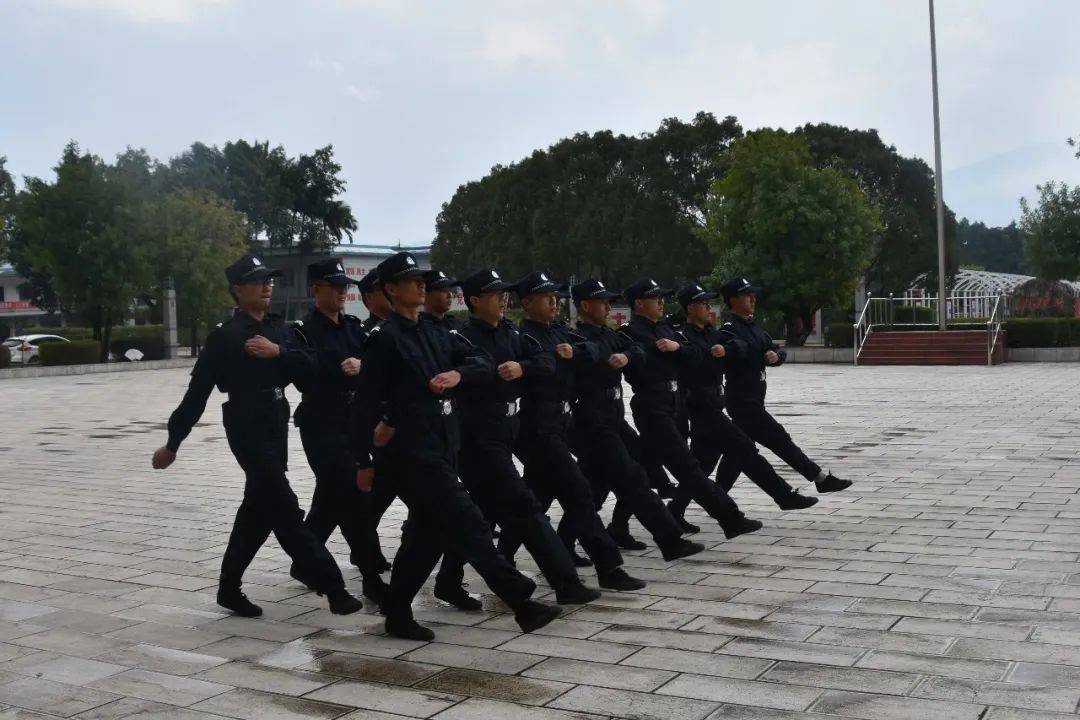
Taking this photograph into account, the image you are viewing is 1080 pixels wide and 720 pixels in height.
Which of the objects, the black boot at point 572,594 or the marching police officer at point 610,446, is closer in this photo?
the black boot at point 572,594

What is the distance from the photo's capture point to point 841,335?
34.3 metres

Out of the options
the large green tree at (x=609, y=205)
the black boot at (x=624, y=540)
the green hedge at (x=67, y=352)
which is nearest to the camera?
the black boot at (x=624, y=540)

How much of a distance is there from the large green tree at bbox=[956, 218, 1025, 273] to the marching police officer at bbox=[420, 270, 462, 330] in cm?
12300

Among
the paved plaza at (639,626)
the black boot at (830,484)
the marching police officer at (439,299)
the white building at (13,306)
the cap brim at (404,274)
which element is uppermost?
the white building at (13,306)

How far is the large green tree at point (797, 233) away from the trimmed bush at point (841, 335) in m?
1.20

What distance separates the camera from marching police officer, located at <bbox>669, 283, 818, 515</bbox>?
322 inches

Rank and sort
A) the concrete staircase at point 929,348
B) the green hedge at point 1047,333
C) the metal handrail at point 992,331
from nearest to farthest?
the metal handrail at point 992,331 → the concrete staircase at point 929,348 → the green hedge at point 1047,333

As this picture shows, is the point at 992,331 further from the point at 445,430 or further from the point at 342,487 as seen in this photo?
the point at 445,430

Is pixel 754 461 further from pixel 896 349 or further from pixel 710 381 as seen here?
pixel 896 349

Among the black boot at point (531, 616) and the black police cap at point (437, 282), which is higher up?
the black police cap at point (437, 282)

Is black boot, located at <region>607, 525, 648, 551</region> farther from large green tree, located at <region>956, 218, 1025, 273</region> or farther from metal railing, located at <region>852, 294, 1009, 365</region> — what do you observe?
large green tree, located at <region>956, 218, 1025, 273</region>

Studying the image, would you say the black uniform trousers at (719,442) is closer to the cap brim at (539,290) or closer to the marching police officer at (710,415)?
the marching police officer at (710,415)

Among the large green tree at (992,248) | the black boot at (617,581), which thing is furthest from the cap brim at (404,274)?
the large green tree at (992,248)

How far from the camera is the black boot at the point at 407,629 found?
5.59 metres
